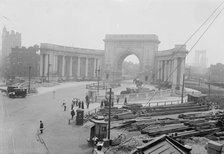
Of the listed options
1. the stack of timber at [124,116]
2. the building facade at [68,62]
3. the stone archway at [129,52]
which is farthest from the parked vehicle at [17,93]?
the stone archway at [129,52]

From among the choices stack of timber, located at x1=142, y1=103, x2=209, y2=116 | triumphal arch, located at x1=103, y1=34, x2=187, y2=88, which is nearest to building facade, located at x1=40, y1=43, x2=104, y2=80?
triumphal arch, located at x1=103, y1=34, x2=187, y2=88

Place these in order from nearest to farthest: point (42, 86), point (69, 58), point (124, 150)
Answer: point (124, 150) → point (42, 86) → point (69, 58)

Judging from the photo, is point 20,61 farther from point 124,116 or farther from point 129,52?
point 124,116

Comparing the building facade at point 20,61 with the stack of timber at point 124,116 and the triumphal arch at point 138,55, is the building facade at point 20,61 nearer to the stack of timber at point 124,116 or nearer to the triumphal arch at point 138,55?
the triumphal arch at point 138,55

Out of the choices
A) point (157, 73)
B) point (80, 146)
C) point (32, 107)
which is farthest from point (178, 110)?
point (157, 73)

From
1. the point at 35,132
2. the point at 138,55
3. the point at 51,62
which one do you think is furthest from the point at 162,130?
the point at 138,55

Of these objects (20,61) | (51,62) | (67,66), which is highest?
(20,61)

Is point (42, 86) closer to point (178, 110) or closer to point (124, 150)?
point (178, 110)
